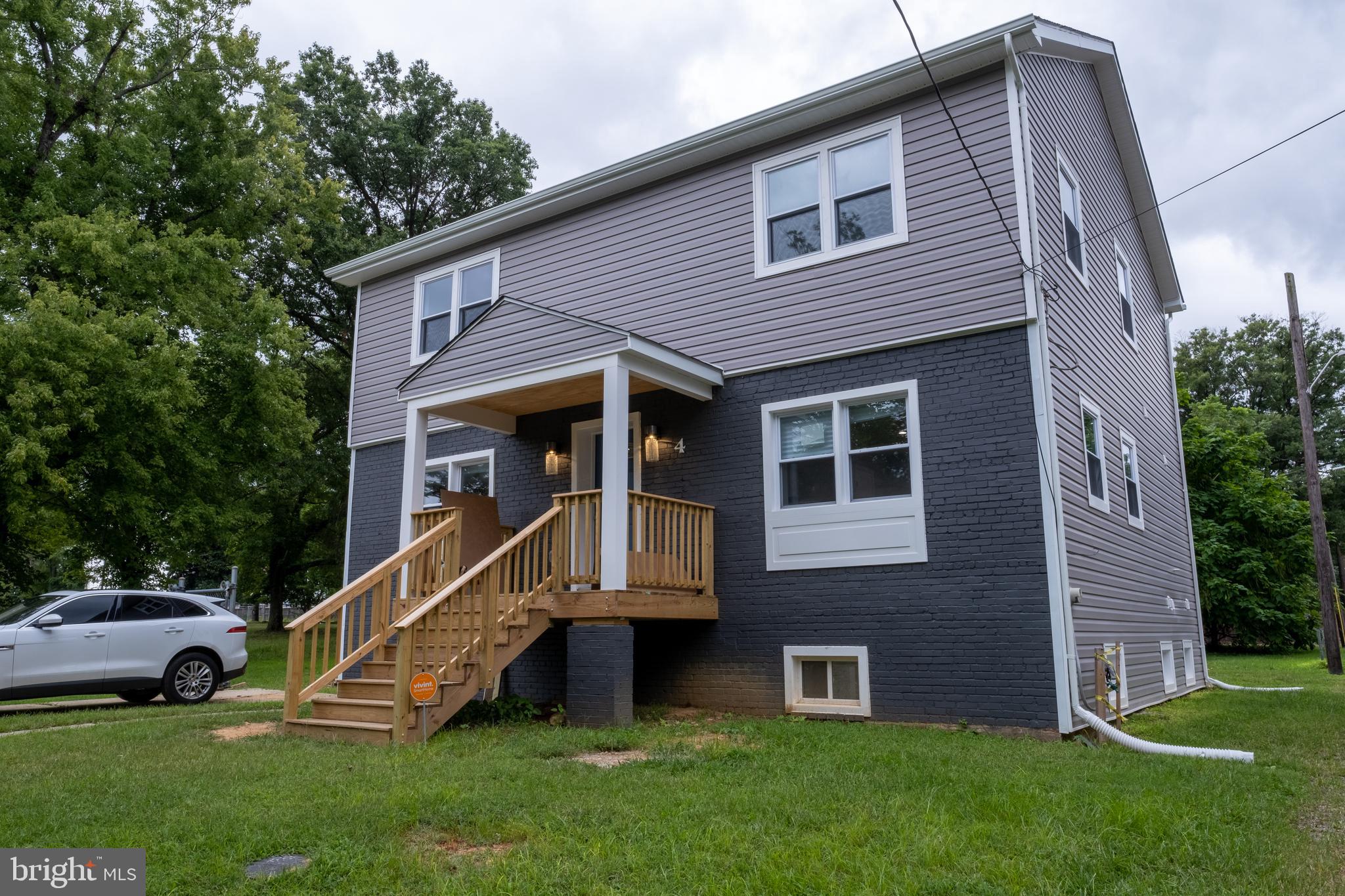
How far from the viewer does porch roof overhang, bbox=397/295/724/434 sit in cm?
891

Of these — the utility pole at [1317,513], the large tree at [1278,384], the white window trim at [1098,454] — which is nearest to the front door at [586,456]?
the white window trim at [1098,454]

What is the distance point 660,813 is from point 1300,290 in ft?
149

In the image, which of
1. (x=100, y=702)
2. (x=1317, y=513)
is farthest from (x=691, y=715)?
(x=1317, y=513)

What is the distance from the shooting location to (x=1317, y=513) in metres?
17.4

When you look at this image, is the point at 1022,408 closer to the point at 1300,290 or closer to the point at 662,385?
the point at 662,385

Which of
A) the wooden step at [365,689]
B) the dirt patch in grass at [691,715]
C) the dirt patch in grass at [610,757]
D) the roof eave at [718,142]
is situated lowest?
the dirt patch in grass at [610,757]

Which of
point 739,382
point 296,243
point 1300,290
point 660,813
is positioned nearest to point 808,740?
point 660,813

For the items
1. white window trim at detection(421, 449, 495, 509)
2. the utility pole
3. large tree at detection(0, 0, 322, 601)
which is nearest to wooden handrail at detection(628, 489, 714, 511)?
white window trim at detection(421, 449, 495, 509)

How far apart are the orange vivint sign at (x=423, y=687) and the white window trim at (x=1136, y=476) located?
7.98m

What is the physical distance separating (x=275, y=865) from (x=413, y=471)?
21.6 feet

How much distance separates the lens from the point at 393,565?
8789 millimetres

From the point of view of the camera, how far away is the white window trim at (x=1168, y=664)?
11578mm

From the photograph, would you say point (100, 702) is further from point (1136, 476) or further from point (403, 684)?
point (1136, 476)

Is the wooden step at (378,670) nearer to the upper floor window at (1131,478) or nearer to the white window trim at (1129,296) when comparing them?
the upper floor window at (1131,478)
